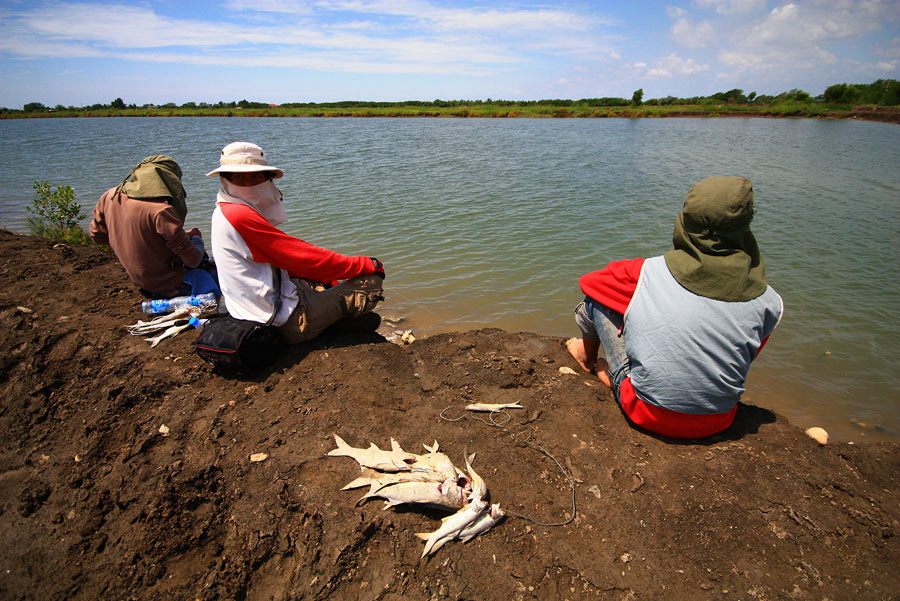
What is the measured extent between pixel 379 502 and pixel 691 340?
5.67ft

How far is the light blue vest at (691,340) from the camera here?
218cm

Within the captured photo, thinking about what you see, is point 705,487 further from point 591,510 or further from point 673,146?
point 673,146

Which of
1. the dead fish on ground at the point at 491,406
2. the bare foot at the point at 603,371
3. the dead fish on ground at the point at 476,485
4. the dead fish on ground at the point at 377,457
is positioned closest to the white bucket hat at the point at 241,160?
the dead fish on ground at the point at 377,457

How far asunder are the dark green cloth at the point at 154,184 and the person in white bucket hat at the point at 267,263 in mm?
802

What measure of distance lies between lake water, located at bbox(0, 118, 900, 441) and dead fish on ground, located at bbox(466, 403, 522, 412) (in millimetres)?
2414

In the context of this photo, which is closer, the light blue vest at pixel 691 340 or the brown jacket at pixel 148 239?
the light blue vest at pixel 691 340

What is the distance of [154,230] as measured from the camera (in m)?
3.62

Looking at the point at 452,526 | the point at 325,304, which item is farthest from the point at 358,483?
the point at 325,304

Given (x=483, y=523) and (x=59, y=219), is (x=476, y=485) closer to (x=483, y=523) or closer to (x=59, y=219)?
(x=483, y=523)

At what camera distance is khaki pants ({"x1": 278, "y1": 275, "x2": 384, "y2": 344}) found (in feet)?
10.7

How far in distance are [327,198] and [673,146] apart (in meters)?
16.9

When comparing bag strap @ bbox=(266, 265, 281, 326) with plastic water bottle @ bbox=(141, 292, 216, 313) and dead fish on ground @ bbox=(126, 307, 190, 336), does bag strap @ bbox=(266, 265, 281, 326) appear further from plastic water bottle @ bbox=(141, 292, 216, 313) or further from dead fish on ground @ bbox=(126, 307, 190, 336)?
dead fish on ground @ bbox=(126, 307, 190, 336)

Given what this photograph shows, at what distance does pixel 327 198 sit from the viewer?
35.6ft

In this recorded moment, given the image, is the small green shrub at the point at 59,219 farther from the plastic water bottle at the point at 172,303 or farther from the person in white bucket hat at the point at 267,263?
the person in white bucket hat at the point at 267,263
